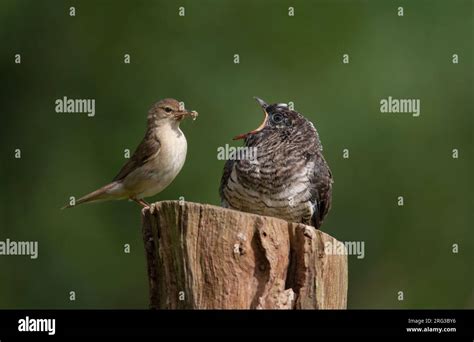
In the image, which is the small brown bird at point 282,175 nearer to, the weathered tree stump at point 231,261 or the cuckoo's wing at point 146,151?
the cuckoo's wing at point 146,151

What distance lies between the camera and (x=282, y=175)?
401 inches

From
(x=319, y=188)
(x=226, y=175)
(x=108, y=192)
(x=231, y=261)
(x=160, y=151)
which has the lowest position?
(x=231, y=261)

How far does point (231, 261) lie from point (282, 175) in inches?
94.5

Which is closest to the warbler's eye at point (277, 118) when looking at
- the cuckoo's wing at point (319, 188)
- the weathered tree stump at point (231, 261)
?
the cuckoo's wing at point (319, 188)

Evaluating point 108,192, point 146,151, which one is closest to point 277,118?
point 146,151

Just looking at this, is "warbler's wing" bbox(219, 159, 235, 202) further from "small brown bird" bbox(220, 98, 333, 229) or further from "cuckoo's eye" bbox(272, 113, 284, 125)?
"cuckoo's eye" bbox(272, 113, 284, 125)

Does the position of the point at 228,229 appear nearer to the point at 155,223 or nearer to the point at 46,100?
the point at 155,223

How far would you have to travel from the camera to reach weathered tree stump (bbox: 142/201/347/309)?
25.8ft

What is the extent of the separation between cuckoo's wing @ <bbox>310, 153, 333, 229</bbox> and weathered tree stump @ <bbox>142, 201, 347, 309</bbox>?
214 centimetres

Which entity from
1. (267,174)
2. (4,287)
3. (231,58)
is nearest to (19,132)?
(4,287)

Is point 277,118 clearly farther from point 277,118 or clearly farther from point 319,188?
point 319,188

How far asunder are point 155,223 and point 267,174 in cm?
225

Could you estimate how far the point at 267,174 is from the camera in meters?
10.2

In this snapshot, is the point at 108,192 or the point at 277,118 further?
the point at 108,192
